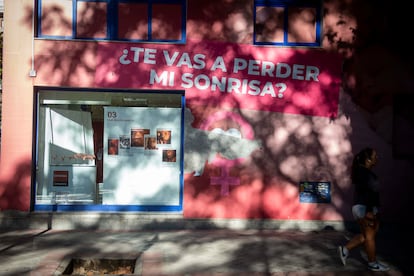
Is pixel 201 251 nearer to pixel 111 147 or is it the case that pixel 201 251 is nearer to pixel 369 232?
pixel 369 232

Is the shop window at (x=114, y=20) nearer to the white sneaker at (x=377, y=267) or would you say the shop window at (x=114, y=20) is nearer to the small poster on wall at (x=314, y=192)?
the small poster on wall at (x=314, y=192)

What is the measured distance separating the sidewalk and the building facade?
0.80 m

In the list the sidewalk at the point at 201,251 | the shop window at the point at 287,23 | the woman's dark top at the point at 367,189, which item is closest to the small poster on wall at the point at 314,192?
the sidewalk at the point at 201,251

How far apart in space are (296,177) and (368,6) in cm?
411

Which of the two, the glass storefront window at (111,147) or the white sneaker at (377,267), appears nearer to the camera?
the white sneaker at (377,267)

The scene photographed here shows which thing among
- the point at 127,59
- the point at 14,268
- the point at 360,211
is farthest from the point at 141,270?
the point at 127,59

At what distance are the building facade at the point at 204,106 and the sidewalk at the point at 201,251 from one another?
0.80 m

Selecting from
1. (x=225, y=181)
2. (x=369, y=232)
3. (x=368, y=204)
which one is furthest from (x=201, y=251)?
(x=368, y=204)

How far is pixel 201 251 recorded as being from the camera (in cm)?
770

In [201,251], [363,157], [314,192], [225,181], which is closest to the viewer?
[363,157]

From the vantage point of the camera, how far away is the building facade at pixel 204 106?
949cm

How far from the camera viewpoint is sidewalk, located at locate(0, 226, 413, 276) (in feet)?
22.0

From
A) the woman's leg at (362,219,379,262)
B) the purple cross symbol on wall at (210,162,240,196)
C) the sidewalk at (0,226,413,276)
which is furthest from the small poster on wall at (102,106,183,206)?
the woman's leg at (362,219,379,262)

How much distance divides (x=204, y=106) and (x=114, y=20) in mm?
2710
